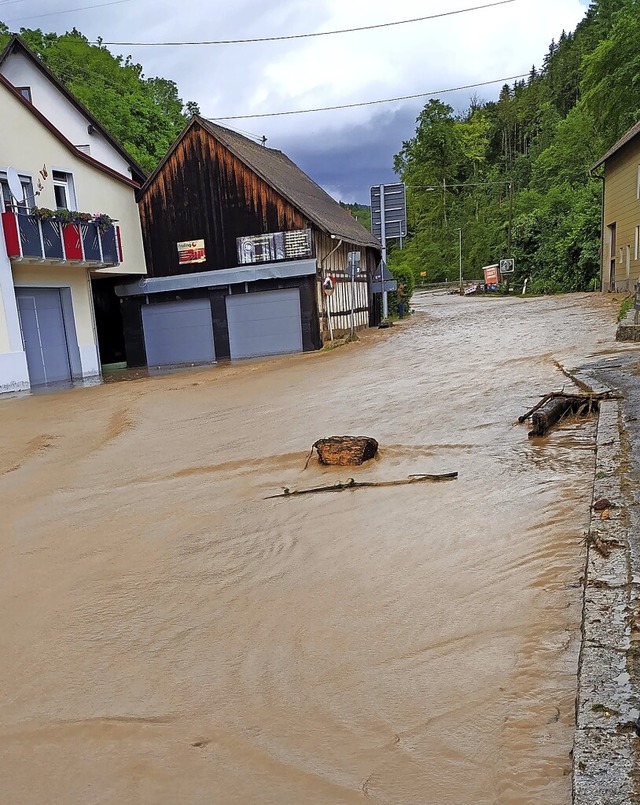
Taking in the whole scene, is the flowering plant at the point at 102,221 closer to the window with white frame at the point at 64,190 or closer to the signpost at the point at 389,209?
the window with white frame at the point at 64,190

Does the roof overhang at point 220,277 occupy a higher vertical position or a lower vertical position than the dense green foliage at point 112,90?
lower

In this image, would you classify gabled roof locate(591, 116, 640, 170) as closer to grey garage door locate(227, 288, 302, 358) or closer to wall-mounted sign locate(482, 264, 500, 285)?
grey garage door locate(227, 288, 302, 358)

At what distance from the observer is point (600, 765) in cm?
214

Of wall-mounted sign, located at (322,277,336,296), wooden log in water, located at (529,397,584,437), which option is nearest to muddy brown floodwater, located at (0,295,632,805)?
wooden log in water, located at (529,397,584,437)

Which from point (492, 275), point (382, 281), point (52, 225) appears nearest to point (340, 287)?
point (382, 281)

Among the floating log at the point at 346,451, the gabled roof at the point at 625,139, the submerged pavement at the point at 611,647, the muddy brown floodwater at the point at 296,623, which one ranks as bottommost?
the muddy brown floodwater at the point at 296,623

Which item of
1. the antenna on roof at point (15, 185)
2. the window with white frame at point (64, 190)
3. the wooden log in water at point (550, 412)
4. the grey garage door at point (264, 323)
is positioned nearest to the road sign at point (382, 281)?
the grey garage door at point (264, 323)

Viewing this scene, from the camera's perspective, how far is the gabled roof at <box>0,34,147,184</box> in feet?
67.9

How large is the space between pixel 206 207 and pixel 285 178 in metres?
4.73

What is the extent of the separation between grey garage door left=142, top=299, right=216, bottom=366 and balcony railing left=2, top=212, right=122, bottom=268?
312cm

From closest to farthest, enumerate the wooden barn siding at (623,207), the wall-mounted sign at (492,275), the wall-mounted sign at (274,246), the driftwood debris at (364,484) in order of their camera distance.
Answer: the driftwood debris at (364,484) < the wall-mounted sign at (274,246) < the wooden barn siding at (623,207) < the wall-mounted sign at (492,275)

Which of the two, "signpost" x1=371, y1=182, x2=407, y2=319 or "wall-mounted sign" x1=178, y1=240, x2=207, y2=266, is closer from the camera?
"wall-mounted sign" x1=178, y1=240, x2=207, y2=266

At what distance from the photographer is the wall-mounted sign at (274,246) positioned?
2161cm

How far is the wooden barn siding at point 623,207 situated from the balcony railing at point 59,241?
18989mm
